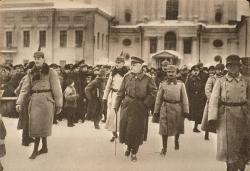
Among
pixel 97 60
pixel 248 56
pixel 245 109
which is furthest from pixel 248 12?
pixel 97 60

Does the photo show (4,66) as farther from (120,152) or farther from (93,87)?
(120,152)

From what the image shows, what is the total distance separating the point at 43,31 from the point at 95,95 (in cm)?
150

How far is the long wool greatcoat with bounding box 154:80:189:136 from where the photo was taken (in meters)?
6.45

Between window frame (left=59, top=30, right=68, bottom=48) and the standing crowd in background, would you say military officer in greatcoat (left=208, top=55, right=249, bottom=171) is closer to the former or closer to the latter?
the standing crowd in background

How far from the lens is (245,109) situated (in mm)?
5094

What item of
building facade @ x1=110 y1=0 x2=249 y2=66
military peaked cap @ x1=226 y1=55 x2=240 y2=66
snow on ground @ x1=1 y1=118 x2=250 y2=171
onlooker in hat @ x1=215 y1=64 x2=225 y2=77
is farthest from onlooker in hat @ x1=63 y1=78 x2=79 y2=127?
military peaked cap @ x1=226 y1=55 x2=240 y2=66

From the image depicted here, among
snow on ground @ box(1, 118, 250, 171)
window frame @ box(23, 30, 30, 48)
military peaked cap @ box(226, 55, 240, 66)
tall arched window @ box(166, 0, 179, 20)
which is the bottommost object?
snow on ground @ box(1, 118, 250, 171)

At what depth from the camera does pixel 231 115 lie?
5078 mm

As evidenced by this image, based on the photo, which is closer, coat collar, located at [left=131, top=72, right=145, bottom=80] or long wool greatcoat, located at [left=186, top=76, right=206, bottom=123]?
coat collar, located at [left=131, top=72, right=145, bottom=80]

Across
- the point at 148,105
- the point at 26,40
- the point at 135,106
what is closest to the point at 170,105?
the point at 148,105

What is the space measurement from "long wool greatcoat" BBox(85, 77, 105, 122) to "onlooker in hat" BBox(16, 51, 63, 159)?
113 inches

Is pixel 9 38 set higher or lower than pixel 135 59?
higher

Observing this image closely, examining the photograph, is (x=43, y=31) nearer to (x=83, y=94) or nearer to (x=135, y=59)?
(x=83, y=94)

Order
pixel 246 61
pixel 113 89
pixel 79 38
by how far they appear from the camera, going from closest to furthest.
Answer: pixel 246 61
pixel 113 89
pixel 79 38
